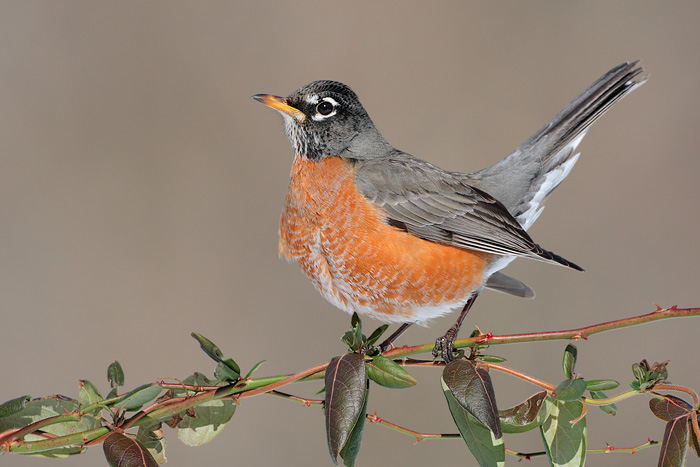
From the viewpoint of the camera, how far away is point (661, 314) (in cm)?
86

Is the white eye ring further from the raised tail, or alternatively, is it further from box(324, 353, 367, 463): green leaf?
box(324, 353, 367, 463): green leaf

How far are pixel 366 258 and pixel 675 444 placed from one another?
990 mm

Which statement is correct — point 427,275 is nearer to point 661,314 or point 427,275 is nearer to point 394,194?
point 394,194

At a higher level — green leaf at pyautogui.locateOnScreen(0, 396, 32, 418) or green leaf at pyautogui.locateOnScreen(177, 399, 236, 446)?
green leaf at pyautogui.locateOnScreen(0, 396, 32, 418)

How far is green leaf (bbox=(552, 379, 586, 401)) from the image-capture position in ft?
3.19

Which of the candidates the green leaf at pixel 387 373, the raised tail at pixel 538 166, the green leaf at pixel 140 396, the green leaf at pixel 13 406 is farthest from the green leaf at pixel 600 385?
the raised tail at pixel 538 166

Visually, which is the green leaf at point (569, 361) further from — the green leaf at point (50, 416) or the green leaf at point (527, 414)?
the green leaf at point (50, 416)

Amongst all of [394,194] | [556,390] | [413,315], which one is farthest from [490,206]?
[556,390]

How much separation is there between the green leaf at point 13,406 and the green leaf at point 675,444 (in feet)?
3.42

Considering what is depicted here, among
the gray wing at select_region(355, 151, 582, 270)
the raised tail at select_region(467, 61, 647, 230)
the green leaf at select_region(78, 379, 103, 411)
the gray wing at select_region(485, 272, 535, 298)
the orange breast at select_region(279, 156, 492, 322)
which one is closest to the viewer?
the green leaf at select_region(78, 379, 103, 411)

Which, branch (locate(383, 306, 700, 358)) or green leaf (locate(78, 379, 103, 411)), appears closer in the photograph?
branch (locate(383, 306, 700, 358))

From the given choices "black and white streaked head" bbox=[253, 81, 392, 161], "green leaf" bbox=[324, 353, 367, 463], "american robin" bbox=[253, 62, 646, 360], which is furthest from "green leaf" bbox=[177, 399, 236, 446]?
"black and white streaked head" bbox=[253, 81, 392, 161]

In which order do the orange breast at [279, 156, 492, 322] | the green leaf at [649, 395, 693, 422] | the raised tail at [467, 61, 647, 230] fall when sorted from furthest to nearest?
the raised tail at [467, 61, 647, 230] < the orange breast at [279, 156, 492, 322] < the green leaf at [649, 395, 693, 422]

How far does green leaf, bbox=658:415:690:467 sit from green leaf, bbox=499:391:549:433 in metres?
0.18
